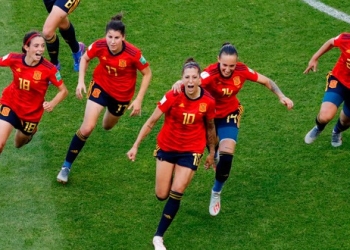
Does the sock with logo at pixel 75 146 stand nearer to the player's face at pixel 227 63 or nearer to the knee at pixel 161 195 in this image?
the knee at pixel 161 195

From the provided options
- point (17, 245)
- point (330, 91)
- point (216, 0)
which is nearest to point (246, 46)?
point (216, 0)

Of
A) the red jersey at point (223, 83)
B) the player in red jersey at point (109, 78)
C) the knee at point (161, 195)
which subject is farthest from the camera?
the player in red jersey at point (109, 78)

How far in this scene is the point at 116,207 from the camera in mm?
11086

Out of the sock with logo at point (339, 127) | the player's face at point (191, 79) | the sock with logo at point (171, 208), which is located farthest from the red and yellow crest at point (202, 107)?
the sock with logo at point (339, 127)

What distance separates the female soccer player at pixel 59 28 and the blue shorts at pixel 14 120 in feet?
6.46

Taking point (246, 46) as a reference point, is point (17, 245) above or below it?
below

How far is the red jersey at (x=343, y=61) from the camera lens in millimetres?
11477

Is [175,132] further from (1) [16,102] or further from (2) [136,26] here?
(2) [136,26]

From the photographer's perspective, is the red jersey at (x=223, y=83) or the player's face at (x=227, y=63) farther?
the red jersey at (x=223, y=83)

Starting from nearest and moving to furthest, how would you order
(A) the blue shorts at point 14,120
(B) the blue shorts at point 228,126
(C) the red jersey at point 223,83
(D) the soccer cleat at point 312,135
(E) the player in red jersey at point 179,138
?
(E) the player in red jersey at point 179,138 → (C) the red jersey at point 223,83 → (B) the blue shorts at point 228,126 → (A) the blue shorts at point 14,120 → (D) the soccer cleat at point 312,135

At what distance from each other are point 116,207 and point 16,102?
69.1 inches

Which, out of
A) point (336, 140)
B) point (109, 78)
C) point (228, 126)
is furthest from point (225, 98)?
point (336, 140)

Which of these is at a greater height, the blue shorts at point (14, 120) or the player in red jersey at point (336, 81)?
the player in red jersey at point (336, 81)

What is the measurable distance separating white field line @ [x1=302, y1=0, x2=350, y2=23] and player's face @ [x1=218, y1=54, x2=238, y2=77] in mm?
4682
